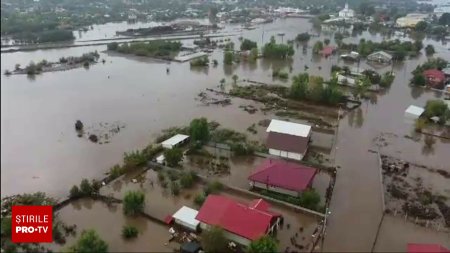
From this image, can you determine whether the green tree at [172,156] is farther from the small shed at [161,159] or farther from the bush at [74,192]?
the bush at [74,192]

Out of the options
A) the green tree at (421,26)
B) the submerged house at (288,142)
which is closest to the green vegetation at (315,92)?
the submerged house at (288,142)

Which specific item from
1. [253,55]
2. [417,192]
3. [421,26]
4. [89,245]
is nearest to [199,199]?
[89,245]

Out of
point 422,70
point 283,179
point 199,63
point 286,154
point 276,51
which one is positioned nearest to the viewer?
point 283,179

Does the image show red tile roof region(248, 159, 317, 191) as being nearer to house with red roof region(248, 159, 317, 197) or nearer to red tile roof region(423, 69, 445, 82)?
house with red roof region(248, 159, 317, 197)

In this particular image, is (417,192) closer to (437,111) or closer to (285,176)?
(285,176)

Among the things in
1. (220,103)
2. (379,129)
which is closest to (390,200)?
(379,129)

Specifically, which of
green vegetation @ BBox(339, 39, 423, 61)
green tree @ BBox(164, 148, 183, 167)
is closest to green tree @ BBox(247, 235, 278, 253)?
green tree @ BBox(164, 148, 183, 167)

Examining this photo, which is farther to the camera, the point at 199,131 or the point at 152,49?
the point at 152,49
